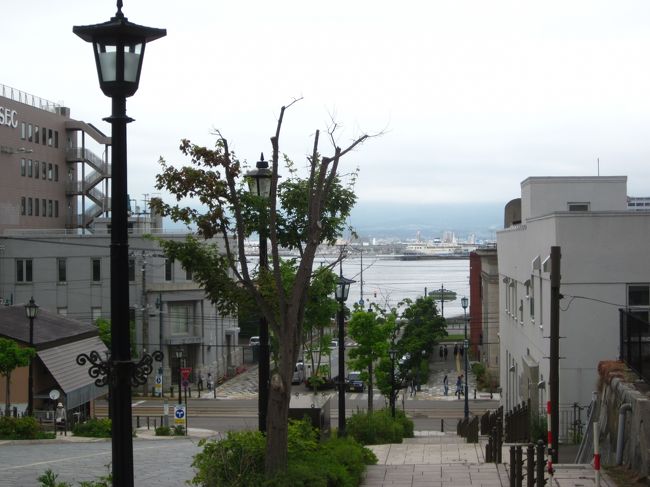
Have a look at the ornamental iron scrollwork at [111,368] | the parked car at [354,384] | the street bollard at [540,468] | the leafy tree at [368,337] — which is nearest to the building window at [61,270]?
the parked car at [354,384]

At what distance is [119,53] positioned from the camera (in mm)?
7762

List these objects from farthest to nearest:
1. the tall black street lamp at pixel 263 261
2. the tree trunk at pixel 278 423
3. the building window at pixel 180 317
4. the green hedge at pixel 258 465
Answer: the building window at pixel 180 317 → the tall black street lamp at pixel 263 261 → the tree trunk at pixel 278 423 → the green hedge at pixel 258 465

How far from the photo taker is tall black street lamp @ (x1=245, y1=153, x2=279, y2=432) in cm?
1412

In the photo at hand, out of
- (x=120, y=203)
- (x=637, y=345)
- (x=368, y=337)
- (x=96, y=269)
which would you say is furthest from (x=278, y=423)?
(x=96, y=269)

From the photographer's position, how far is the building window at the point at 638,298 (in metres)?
25.6

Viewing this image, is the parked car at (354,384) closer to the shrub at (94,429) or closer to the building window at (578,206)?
the building window at (578,206)

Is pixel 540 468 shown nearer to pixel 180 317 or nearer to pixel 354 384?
pixel 354 384

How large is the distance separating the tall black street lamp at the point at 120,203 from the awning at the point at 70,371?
84.4 ft

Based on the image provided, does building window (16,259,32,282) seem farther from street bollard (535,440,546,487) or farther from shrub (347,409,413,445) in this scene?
street bollard (535,440,546,487)

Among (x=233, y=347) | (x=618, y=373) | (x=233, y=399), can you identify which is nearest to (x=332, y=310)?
(x=618, y=373)

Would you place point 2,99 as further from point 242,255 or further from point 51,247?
point 242,255

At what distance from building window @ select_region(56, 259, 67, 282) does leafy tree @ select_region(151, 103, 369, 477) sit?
44.2m

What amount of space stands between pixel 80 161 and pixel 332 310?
52.4m

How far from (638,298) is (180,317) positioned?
3683 centimetres
